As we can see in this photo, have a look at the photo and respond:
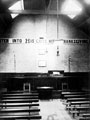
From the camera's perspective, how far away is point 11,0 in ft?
29.1

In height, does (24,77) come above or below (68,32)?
below

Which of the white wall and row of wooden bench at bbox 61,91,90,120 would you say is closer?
row of wooden bench at bbox 61,91,90,120

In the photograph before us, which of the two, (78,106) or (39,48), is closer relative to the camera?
(78,106)

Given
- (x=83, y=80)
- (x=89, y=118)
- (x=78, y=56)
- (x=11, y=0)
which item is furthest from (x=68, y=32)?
(x=89, y=118)

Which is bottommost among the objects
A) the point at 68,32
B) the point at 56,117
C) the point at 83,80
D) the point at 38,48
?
the point at 56,117

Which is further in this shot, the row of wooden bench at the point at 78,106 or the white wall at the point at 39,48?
the white wall at the point at 39,48

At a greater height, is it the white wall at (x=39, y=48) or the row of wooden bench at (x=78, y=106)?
the white wall at (x=39, y=48)

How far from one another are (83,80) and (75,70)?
6.17ft

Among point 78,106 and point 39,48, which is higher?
point 39,48

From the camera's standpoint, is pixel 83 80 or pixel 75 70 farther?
pixel 75 70

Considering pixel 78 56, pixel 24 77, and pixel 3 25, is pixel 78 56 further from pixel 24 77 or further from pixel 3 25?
pixel 3 25

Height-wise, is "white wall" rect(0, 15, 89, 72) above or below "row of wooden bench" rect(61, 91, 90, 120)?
above

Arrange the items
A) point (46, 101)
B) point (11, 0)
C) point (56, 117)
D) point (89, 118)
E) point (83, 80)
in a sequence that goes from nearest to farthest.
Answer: point (89, 118) → point (56, 117) → point (11, 0) → point (46, 101) → point (83, 80)

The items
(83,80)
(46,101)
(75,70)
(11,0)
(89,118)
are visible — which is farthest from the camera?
(75,70)
